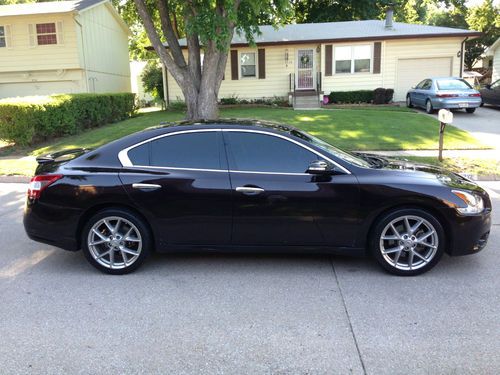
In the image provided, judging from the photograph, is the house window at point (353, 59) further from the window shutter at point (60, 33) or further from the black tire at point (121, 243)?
the black tire at point (121, 243)

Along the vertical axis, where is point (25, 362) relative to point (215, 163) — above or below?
below

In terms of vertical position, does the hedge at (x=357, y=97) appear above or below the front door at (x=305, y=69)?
below

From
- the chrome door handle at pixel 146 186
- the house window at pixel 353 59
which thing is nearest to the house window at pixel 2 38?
the house window at pixel 353 59

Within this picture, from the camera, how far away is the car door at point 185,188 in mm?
4746

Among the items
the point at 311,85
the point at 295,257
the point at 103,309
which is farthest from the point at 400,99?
the point at 103,309

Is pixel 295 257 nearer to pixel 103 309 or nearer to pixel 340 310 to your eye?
pixel 340 310

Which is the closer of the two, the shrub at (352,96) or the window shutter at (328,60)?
the shrub at (352,96)

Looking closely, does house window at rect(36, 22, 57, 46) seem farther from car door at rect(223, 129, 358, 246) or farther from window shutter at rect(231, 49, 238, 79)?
car door at rect(223, 129, 358, 246)

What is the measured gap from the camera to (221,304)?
13.6 ft

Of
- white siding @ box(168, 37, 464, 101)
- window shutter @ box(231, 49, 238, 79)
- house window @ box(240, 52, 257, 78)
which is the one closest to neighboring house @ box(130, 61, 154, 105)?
white siding @ box(168, 37, 464, 101)

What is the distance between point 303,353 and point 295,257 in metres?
1.95

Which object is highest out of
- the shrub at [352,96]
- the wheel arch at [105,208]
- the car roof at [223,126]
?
the shrub at [352,96]

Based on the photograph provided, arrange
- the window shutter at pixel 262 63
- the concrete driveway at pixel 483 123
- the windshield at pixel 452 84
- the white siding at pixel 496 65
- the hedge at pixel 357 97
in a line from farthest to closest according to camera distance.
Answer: the white siding at pixel 496 65
the window shutter at pixel 262 63
the hedge at pixel 357 97
the windshield at pixel 452 84
the concrete driveway at pixel 483 123

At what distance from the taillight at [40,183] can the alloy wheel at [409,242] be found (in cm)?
337
